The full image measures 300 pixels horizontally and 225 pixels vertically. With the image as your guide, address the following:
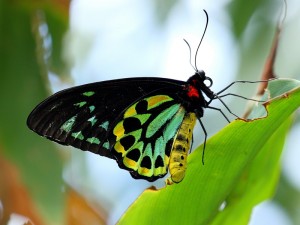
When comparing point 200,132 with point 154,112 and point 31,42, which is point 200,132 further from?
point 31,42

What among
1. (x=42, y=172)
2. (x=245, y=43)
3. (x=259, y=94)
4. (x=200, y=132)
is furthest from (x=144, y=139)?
(x=245, y=43)

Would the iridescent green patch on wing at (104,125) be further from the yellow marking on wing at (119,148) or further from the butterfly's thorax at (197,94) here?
the butterfly's thorax at (197,94)

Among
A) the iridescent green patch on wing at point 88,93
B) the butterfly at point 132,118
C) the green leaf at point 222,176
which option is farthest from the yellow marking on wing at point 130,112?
the green leaf at point 222,176

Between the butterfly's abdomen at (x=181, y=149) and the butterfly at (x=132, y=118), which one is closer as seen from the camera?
the butterfly's abdomen at (x=181, y=149)

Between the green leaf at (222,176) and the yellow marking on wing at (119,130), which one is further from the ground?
the yellow marking on wing at (119,130)

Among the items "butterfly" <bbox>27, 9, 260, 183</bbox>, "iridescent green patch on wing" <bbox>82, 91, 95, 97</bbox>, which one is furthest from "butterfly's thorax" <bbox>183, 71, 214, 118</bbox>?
"iridescent green patch on wing" <bbox>82, 91, 95, 97</bbox>

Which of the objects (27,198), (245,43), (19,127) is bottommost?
(245,43)

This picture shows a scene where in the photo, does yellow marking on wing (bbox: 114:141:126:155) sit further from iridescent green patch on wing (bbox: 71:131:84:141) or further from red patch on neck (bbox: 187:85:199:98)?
red patch on neck (bbox: 187:85:199:98)

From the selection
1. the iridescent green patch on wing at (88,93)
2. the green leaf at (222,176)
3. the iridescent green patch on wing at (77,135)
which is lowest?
the green leaf at (222,176)
